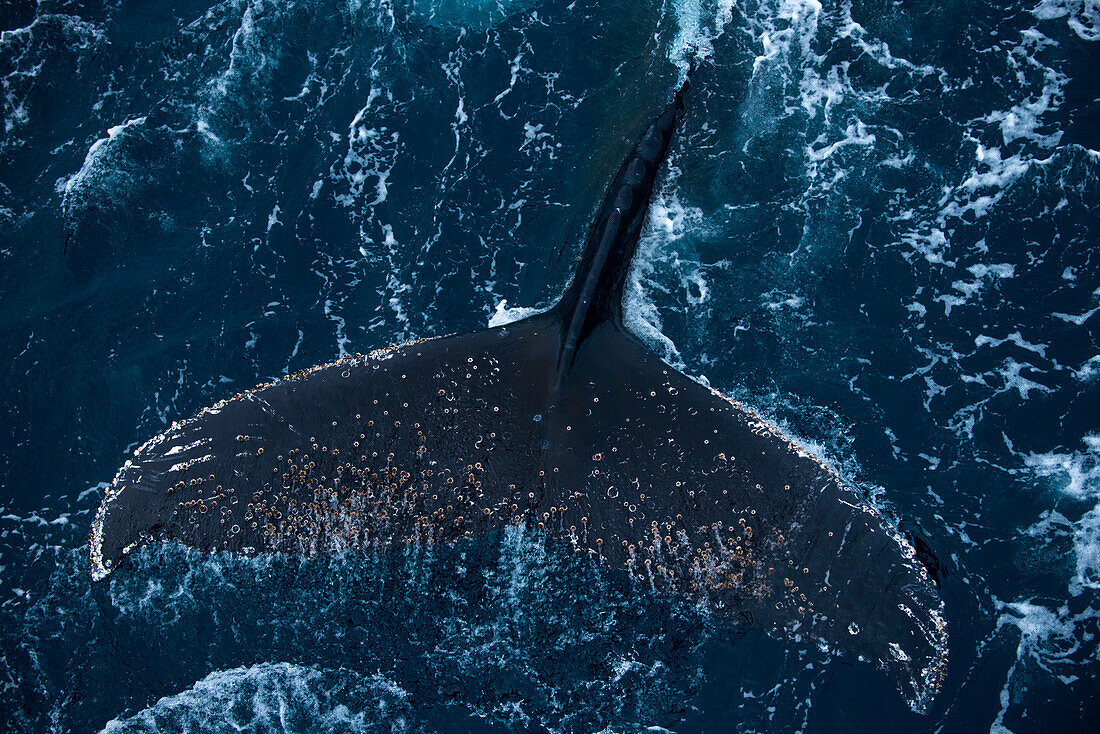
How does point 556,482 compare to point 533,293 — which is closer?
point 556,482

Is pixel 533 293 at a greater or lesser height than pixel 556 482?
greater

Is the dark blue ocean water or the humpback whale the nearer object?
the humpback whale

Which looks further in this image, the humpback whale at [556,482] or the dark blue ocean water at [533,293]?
the dark blue ocean water at [533,293]

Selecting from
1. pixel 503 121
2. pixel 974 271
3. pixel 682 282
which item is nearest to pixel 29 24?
pixel 503 121
